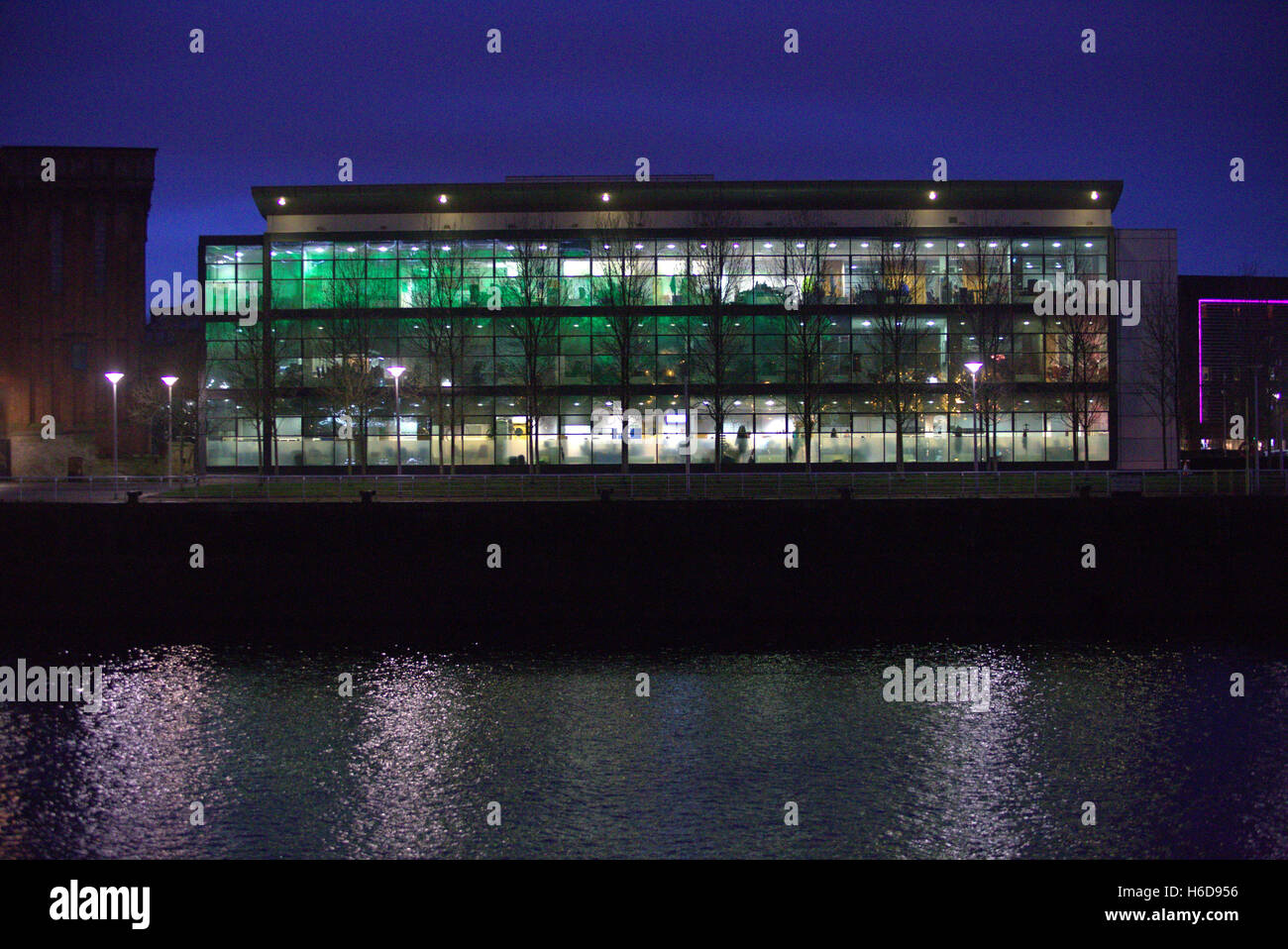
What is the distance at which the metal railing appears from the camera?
3606 centimetres

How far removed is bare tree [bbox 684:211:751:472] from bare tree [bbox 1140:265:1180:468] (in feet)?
64.2

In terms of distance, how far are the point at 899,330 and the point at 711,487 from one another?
704 inches

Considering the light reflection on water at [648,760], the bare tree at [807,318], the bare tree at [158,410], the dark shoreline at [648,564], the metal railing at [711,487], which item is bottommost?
the light reflection on water at [648,760]

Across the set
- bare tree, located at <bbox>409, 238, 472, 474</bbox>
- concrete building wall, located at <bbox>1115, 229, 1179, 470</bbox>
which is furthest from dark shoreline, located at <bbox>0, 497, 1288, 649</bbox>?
concrete building wall, located at <bbox>1115, 229, 1179, 470</bbox>

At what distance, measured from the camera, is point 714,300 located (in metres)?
50.2

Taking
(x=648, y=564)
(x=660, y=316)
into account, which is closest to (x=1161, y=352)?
(x=660, y=316)

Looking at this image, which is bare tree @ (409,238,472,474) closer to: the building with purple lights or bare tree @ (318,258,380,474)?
bare tree @ (318,258,380,474)

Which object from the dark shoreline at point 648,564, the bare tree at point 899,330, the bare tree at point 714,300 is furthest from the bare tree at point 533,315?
the dark shoreline at point 648,564

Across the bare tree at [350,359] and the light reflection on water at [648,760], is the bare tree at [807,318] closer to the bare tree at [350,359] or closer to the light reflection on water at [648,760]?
the bare tree at [350,359]

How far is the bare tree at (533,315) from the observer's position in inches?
2003

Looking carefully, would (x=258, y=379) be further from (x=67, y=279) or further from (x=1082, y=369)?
(x=1082, y=369)

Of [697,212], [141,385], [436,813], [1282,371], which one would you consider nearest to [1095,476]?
[697,212]

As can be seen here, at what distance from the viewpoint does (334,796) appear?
54.3 ft

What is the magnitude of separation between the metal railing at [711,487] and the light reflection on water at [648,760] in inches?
442
